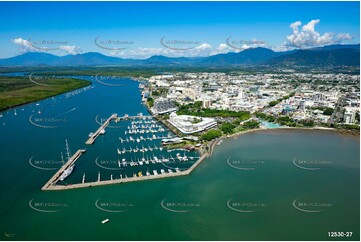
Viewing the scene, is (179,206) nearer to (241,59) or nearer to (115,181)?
(115,181)

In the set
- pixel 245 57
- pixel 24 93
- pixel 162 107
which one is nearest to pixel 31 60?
pixel 245 57

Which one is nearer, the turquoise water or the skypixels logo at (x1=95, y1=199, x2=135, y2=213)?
the turquoise water

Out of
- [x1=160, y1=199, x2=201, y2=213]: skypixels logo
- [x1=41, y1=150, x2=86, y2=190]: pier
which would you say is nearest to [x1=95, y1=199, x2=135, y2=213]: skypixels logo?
[x1=160, y1=199, x2=201, y2=213]: skypixels logo

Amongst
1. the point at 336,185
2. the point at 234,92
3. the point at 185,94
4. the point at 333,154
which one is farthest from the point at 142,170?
the point at 234,92

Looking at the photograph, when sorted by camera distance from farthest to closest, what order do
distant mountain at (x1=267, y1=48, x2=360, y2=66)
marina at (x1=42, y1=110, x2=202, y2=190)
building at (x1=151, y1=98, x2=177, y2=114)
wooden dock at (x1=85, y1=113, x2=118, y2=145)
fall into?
1. distant mountain at (x1=267, y1=48, x2=360, y2=66)
2. building at (x1=151, y1=98, x2=177, y2=114)
3. wooden dock at (x1=85, y1=113, x2=118, y2=145)
4. marina at (x1=42, y1=110, x2=202, y2=190)

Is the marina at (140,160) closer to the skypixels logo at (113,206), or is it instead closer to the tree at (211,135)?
the skypixels logo at (113,206)

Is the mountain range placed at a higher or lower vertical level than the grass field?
higher

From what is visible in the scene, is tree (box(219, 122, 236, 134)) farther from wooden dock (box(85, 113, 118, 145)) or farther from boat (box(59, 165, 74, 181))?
boat (box(59, 165, 74, 181))
